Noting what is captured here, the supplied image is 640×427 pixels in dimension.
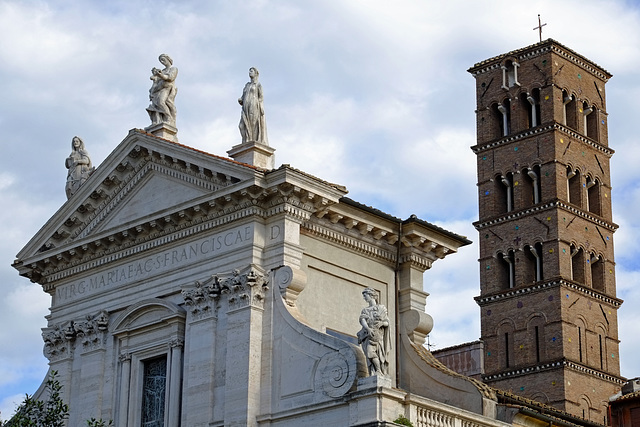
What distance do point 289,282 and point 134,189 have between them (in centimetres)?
526

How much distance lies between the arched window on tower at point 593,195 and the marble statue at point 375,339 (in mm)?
36854

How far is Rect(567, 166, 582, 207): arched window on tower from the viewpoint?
58469 millimetres

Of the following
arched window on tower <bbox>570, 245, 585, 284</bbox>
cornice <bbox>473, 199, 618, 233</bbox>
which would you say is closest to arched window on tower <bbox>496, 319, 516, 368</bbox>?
arched window on tower <bbox>570, 245, 585, 284</bbox>

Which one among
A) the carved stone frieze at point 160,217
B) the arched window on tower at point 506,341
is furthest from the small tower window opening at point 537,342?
the carved stone frieze at point 160,217

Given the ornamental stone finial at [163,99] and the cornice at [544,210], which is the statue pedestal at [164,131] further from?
the cornice at [544,210]

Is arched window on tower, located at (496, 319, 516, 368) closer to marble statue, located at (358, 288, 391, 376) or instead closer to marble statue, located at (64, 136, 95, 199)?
marble statue, located at (64, 136, 95, 199)

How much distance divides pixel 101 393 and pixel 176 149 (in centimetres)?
538

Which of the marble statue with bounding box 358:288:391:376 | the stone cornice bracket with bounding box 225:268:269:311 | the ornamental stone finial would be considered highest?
the ornamental stone finial

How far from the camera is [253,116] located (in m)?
27.9

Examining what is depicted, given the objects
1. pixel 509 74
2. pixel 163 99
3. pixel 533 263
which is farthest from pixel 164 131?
pixel 509 74

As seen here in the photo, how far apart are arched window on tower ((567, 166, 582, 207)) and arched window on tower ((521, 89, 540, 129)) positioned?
2.76m

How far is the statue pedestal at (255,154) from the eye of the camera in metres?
27.5

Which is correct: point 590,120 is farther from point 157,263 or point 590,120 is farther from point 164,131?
point 157,263

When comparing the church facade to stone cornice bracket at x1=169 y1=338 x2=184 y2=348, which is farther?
stone cornice bracket at x1=169 y1=338 x2=184 y2=348
